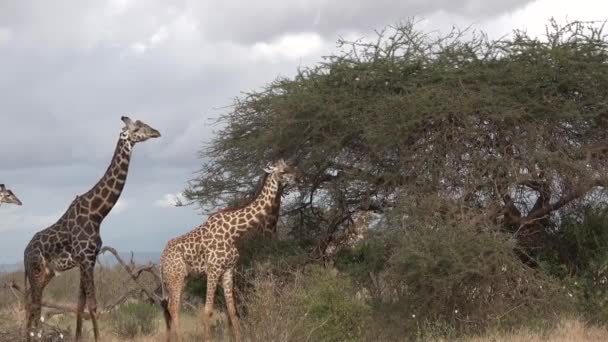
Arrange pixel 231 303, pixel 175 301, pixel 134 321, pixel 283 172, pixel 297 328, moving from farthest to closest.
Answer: pixel 134 321 → pixel 283 172 → pixel 231 303 → pixel 175 301 → pixel 297 328

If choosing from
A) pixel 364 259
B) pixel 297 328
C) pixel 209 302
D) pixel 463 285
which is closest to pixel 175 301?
pixel 209 302

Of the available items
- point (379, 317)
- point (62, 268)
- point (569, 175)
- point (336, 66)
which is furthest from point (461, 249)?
point (62, 268)

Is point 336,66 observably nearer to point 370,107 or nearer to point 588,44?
point 370,107

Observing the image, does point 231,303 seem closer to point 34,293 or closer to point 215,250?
point 215,250

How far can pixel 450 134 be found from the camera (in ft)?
43.6

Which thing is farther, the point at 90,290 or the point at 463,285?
the point at 90,290

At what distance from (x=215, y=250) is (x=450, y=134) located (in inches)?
154

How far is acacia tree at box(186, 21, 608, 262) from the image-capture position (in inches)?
512

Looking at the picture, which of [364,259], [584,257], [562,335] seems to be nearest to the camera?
[562,335]

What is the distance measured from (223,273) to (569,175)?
17.3ft

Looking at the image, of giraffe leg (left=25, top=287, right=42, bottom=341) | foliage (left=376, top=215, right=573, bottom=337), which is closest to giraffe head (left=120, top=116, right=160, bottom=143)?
giraffe leg (left=25, top=287, right=42, bottom=341)

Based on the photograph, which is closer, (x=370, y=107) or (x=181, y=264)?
(x=181, y=264)

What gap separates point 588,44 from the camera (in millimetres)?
14211

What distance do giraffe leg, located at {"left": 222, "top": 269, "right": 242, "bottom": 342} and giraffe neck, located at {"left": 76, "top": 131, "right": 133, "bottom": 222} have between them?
2029 millimetres
